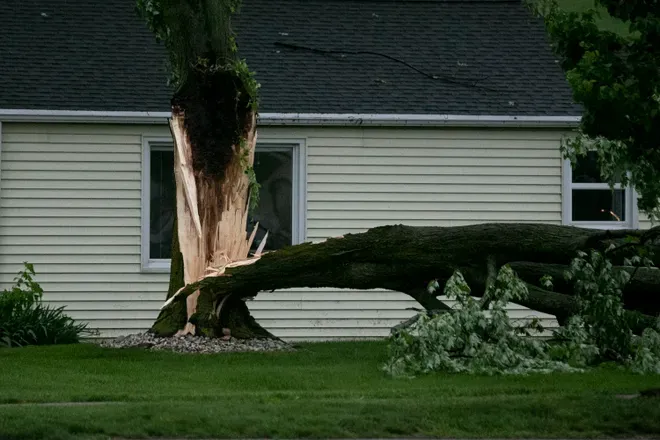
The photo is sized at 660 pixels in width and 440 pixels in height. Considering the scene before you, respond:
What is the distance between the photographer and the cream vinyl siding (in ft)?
52.4

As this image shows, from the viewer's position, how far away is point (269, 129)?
A: 53.6ft

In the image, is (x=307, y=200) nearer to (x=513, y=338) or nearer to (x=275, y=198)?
(x=275, y=198)

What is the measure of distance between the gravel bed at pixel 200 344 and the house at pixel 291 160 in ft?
9.13

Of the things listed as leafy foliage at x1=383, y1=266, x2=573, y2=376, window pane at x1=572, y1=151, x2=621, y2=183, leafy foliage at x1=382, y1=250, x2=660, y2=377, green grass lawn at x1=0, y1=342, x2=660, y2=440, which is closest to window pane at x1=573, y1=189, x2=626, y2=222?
window pane at x1=572, y1=151, x2=621, y2=183

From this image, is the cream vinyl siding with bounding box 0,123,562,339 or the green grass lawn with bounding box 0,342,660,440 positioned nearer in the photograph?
the green grass lawn with bounding box 0,342,660,440


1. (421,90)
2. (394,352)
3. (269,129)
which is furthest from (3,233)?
(394,352)

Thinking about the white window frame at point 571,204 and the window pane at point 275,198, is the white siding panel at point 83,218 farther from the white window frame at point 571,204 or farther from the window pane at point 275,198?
the white window frame at point 571,204

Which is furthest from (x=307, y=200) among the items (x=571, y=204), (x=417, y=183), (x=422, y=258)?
(x=422, y=258)

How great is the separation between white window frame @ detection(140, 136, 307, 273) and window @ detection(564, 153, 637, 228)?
3.50 meters

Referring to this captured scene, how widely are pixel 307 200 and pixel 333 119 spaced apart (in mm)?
1095

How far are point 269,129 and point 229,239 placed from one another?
10.8 feet

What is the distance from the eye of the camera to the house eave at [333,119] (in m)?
15.8

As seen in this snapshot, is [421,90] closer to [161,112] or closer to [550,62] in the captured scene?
[550,62]

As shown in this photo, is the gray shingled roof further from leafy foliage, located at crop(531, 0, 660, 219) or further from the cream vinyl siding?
leafy foliage, located at crop(531, 0, 660, 219)
